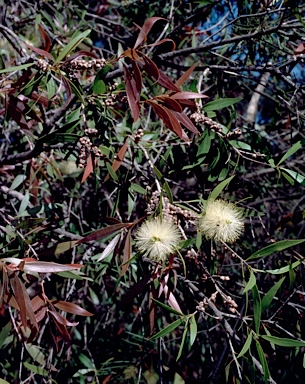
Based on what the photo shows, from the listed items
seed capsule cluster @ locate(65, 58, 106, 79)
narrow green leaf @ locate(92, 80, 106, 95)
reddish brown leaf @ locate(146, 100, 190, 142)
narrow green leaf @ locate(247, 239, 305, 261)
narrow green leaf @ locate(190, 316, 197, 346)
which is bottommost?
narrow green leaf @ locate(190, 316, 197, 346)

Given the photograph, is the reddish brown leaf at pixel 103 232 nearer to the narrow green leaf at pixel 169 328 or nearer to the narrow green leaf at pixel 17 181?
the narrow green leaf at pixel 169 328

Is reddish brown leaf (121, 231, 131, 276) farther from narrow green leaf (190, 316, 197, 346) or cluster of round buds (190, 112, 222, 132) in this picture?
cluster of round buds (190, 112, 222, 132)

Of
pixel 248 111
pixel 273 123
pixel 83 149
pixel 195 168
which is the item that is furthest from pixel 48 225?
pixel 248 111

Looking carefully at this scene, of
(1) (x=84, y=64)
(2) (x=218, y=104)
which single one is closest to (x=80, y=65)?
(1) (x=84, y=64)

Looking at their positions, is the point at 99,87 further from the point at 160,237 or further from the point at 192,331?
the point at 192,331

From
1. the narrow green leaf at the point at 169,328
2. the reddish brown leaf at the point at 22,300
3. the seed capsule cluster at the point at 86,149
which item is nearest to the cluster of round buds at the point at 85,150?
the seed capsule cluster at the point at 86,149

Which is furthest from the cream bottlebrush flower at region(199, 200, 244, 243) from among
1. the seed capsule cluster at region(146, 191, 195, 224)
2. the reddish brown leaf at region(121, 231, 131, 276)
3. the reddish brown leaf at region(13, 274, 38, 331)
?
the reddish brown leaf at region(13, 274, 38, 331)
